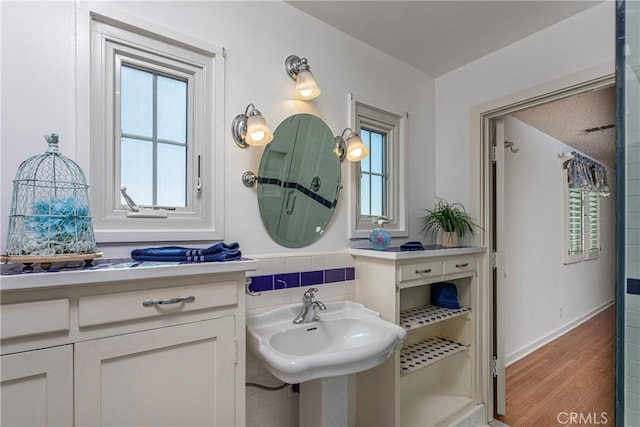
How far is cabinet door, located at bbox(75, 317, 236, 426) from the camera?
0.84 m

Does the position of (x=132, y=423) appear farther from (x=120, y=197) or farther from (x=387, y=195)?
(x=387, y=195)

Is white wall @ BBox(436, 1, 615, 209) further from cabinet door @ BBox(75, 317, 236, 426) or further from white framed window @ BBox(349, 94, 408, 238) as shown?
cabinet door @ BBox(75, 317, 236, 426)

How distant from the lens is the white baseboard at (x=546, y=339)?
9.05 ft

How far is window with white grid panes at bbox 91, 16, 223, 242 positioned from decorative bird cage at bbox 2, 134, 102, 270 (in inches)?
4.3

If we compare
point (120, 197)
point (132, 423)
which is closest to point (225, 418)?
point (132, 423)

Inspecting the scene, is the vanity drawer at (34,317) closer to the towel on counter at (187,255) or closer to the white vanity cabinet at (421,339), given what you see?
the towel on counter at (187,255)

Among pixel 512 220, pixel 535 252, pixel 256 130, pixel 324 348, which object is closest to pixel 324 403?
pixel 324 348

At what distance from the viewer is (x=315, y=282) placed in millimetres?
1646

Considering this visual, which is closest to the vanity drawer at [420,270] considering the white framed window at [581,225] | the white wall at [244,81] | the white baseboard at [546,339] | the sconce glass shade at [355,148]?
the white wall at [244,81]

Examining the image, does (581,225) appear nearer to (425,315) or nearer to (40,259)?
(425,315)

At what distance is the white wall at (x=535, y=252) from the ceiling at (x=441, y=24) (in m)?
0.69

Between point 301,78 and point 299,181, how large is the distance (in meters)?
0.52

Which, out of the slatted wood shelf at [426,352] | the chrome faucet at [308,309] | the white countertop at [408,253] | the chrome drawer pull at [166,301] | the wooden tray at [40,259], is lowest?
the slatted wood shelf at [426,352]

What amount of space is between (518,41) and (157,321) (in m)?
2.43
